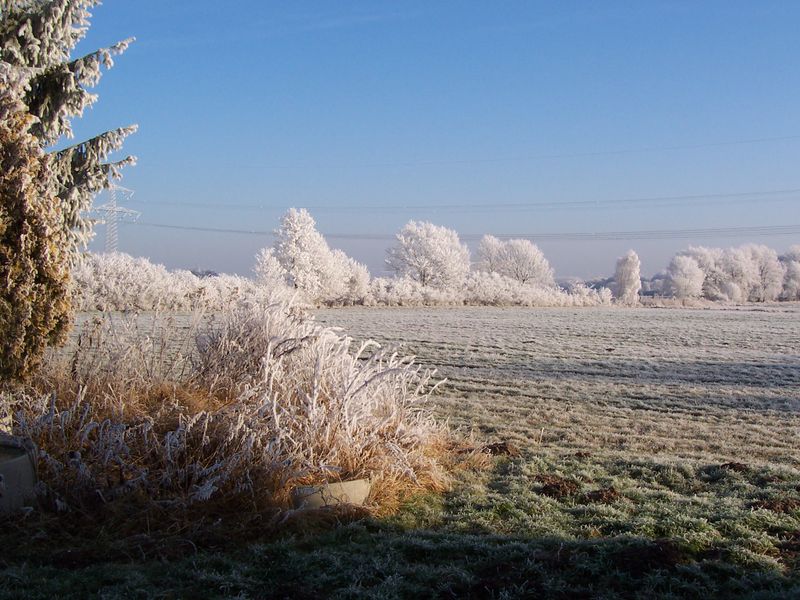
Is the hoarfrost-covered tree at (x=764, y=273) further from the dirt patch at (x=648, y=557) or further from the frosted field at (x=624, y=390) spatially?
the dirt patch at (x=648, y=557)

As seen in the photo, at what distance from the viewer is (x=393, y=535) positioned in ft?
15.2

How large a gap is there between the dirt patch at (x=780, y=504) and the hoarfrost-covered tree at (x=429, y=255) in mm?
67155

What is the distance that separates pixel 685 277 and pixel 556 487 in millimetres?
93720

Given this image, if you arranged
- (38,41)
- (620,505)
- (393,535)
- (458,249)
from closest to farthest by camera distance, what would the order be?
(393,535), (620,505), (38,41), (458,249)

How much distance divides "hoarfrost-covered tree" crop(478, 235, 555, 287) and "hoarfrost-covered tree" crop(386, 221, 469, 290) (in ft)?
25.5

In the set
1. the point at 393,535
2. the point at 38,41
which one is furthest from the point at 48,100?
the point at 393,535

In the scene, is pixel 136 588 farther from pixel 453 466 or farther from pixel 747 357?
pixel 747 357

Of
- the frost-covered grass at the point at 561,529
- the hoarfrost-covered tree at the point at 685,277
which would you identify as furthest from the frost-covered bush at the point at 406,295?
the hoarfrost-covered tree at the point at 685,277

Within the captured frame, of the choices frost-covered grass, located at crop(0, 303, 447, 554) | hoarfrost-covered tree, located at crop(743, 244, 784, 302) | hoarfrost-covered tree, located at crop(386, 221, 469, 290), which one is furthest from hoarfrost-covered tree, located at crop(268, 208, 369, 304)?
hoarfrost-covered tree, located at crop(743, 244, 784, 302)

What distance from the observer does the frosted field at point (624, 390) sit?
8734 mm

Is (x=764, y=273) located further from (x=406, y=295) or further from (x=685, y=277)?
(x=406, y=295)

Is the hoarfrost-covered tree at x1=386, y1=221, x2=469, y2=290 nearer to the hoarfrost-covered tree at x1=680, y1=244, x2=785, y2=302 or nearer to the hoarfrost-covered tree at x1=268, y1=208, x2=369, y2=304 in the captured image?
the hoarfrost-covered tree at x1=268, y1=208, x2=369, y2=304

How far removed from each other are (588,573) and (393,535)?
1369 millimetres

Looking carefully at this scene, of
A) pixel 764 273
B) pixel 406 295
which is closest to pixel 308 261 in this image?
pixel 406 295
